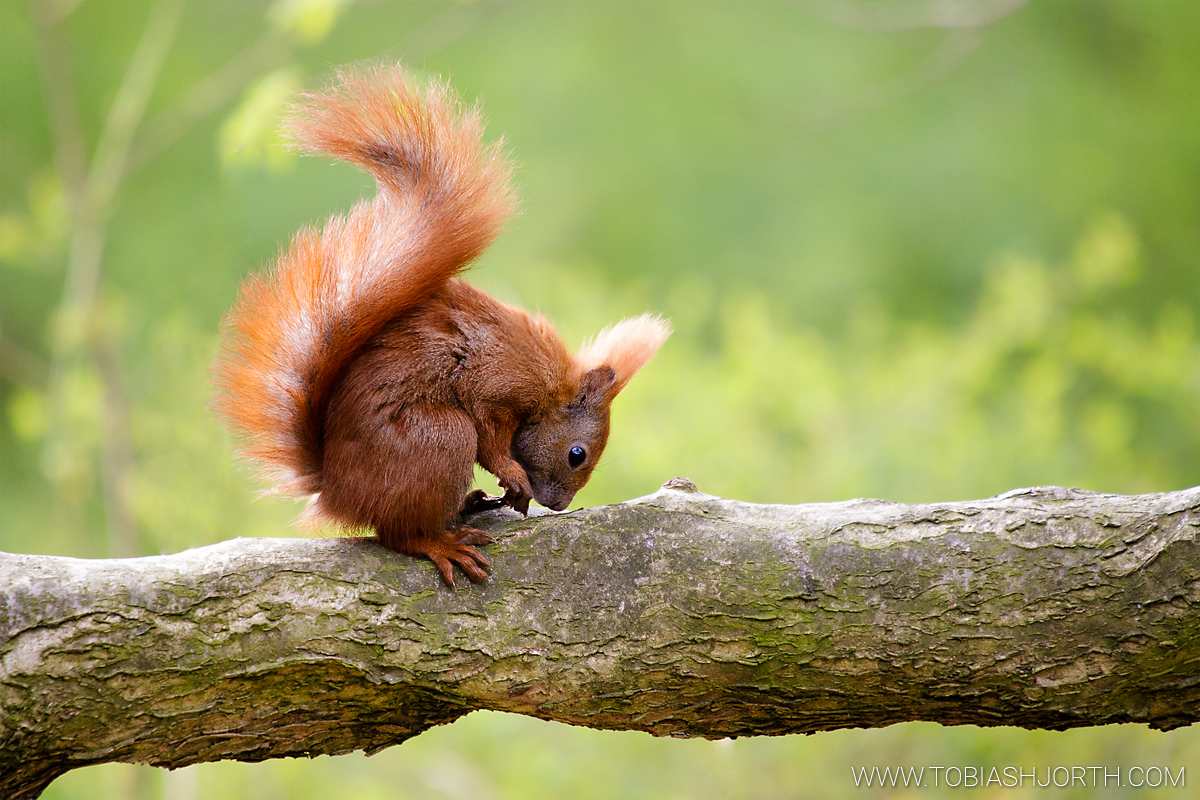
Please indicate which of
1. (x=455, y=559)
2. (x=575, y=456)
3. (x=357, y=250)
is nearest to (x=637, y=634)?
(x=455, y=559)

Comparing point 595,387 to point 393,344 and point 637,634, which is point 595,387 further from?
point 637,634

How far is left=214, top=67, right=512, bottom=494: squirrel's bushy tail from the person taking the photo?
131cm

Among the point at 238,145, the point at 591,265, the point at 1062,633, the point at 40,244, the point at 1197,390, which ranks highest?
the point at 591,265

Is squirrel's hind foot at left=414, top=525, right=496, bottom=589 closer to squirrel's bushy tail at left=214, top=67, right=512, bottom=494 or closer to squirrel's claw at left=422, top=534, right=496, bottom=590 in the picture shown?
squirrel's claw at left=422, top=534, right=496, bottom=590

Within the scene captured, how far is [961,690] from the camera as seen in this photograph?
1186 millimetres

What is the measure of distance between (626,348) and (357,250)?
449 mm

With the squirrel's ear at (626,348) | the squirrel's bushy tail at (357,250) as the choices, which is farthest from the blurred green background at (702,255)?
the squirrel's bushy tail at (357,250)

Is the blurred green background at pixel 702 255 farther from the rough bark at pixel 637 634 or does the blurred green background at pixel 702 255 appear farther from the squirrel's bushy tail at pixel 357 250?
the rough bark at pixel 637 634

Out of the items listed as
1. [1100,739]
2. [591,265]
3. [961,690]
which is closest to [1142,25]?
[591,265]

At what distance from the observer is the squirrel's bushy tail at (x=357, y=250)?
1.31 m

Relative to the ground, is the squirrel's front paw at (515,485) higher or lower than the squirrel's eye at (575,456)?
lower

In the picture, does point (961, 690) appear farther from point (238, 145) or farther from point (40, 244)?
point (40, 244)

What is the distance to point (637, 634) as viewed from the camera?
122cm

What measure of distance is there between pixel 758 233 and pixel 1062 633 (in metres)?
2.90
